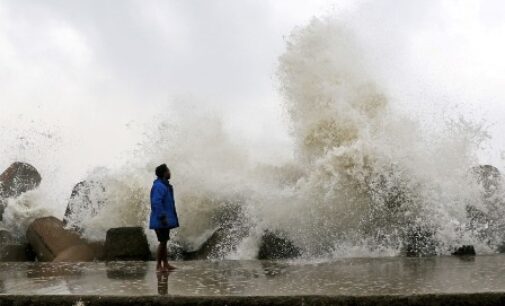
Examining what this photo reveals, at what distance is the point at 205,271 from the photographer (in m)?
6.14

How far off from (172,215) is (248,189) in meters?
4.19

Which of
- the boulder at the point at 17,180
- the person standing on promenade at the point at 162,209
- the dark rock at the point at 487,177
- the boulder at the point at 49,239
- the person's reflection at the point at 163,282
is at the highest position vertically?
the boulder at the point at 17,180

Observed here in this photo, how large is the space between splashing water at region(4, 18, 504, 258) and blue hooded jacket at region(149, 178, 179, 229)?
99.1 inches

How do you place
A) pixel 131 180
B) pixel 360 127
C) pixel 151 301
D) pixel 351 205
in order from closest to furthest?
pixel 151 301, pixel 351 205, pixel 360 127, pixel 131 180

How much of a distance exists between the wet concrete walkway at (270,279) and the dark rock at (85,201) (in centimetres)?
484

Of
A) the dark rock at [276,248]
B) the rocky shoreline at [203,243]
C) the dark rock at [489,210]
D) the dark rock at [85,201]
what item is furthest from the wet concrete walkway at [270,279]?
the dark rock at [85,201]

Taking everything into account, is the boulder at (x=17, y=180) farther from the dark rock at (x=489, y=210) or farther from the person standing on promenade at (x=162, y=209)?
the dark rock at (x=489, y=210)

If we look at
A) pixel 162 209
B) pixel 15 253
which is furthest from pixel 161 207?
pixel 15 253

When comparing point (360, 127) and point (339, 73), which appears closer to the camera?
point (360, 127)

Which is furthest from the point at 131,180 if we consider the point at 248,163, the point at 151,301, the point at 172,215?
the point at 151,301

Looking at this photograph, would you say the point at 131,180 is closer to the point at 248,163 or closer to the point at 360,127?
the point at 248,163

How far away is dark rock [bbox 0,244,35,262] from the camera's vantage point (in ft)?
30.8

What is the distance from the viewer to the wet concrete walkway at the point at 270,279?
13.8 ft

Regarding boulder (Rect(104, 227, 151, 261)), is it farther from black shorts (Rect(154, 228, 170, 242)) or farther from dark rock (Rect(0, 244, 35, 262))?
black shorts (Rect(154, 228, 170, 242))
